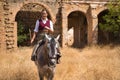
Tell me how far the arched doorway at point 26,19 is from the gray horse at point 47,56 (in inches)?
647

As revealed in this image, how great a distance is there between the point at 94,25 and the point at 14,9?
622 cm

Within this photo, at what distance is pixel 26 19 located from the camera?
2588cm

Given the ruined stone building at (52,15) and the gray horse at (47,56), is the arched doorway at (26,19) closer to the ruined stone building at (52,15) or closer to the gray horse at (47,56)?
the ruined stone building at (52,15)

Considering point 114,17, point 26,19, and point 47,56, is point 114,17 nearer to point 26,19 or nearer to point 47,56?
point 26,19

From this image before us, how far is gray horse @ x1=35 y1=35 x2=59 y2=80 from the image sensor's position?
22.1ft

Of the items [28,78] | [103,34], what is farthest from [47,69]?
[103,34]

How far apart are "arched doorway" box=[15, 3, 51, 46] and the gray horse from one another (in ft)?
53.9

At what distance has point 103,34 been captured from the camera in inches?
1088

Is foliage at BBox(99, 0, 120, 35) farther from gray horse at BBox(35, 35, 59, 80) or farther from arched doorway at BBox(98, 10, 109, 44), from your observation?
gray horse at BBox(35, 35, 59, 80)

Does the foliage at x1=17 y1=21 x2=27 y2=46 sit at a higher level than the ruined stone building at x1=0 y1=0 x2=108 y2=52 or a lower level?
lower

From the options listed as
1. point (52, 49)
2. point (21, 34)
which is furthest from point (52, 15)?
point (52, 49)

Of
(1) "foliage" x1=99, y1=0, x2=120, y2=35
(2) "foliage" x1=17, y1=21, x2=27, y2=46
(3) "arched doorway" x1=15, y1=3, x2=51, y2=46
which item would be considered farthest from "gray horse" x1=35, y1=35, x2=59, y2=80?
(3) "arched doorway" x1=15, y1=3, x2=51, y2=46

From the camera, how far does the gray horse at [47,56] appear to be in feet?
22.1

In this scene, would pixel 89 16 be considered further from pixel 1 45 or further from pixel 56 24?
pixel 1 45
